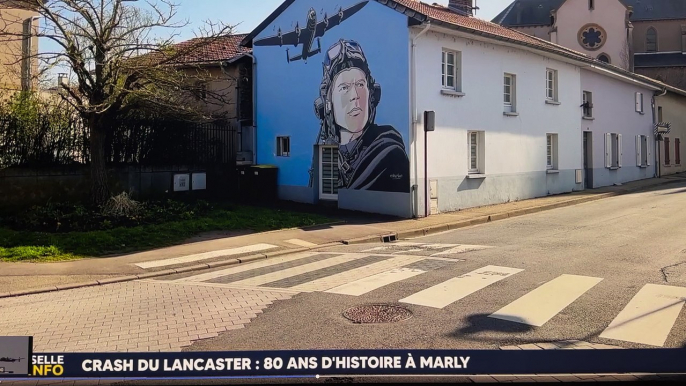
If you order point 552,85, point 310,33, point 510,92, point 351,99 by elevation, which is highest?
point 310,33

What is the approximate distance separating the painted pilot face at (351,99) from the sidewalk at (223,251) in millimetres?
3043

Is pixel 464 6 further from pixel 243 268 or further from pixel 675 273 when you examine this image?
pixel 675 273

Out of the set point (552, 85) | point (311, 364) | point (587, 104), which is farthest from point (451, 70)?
point (311, 364)

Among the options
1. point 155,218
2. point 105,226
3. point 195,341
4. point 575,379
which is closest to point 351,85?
point 155,218

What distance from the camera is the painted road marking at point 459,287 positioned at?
282 inches

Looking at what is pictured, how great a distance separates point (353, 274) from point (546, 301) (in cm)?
301

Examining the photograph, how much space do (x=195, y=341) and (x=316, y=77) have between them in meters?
14.2

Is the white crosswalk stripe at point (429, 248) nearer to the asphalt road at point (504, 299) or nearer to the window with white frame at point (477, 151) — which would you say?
the asphalt road at point (504, 299)

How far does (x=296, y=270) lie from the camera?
31.7 ft

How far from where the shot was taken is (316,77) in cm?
1908

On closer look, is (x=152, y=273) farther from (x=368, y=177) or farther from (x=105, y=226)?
(x=368, y=177)

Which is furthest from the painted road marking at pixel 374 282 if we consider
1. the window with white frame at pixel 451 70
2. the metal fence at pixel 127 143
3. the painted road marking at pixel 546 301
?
the metal fence at pixel 127 143

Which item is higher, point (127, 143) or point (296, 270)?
point (127, 143)

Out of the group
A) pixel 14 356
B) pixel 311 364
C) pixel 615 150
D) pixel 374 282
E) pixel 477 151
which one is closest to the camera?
pixel 14 356
